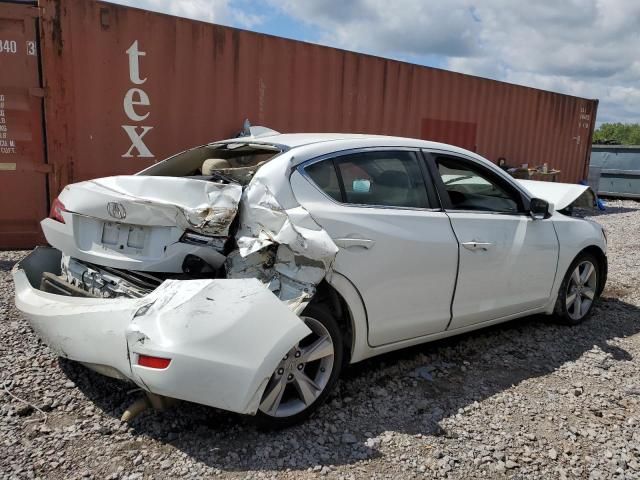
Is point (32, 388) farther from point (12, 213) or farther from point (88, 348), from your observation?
point (12, 213)

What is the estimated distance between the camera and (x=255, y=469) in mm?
2428

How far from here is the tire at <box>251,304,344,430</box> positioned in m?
2.63

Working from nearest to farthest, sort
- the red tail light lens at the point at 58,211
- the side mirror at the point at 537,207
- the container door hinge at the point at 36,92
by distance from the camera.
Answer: the red tail light lens at the point at 58,211 → the side mirror at the point at 537,207 → the container door hinge at the point at 36,92

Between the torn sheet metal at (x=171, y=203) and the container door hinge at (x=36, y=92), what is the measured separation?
3.54 m

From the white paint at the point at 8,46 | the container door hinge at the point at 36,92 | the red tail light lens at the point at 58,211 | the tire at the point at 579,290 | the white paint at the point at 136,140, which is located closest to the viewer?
the red tail light lens at the point at 58,211

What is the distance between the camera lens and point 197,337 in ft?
7.54

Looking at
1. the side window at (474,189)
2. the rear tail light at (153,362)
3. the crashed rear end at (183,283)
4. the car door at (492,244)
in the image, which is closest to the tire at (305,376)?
the crashed rear end at (183,283)

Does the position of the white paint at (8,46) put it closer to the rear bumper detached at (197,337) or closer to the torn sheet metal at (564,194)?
the rear bumper detached at (197,337)

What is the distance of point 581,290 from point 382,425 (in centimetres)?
255

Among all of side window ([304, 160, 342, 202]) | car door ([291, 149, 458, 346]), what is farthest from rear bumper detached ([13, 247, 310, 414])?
side window ([304, 160, 342, 202])

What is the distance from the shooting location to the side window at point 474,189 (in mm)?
3564

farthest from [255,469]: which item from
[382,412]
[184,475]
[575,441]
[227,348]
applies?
[575,441]

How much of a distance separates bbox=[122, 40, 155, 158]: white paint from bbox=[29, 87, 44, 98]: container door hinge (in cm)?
82

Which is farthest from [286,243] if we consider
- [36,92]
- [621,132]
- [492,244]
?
[621,132]
